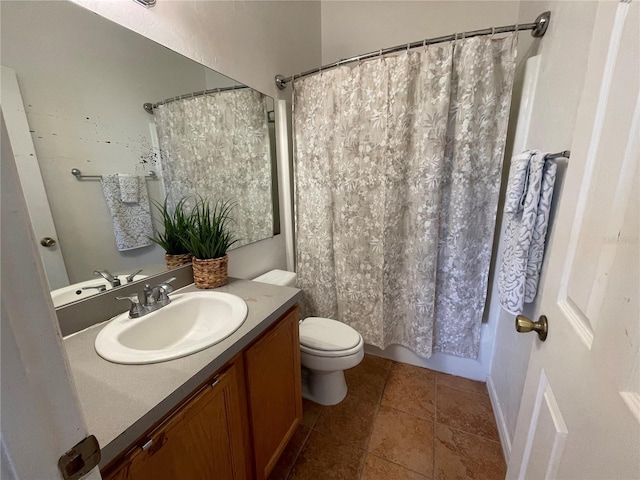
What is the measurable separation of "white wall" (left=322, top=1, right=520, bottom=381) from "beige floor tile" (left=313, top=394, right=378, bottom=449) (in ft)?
1.60

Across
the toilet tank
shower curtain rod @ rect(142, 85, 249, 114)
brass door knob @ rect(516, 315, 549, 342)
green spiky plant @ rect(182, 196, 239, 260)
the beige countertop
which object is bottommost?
the toilet tank

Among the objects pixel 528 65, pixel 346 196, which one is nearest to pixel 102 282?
pixel 346 196

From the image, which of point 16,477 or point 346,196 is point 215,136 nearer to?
point 346,196

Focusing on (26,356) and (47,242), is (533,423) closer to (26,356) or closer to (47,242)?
(26,356)

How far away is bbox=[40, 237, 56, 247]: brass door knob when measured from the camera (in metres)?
0.77

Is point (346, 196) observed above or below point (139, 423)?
above

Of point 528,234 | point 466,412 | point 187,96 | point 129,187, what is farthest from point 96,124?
point 466,412

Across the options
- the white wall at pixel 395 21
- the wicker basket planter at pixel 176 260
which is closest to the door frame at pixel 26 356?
the wicker basket planter at pixel 176 260

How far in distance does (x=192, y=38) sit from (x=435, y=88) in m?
1.17

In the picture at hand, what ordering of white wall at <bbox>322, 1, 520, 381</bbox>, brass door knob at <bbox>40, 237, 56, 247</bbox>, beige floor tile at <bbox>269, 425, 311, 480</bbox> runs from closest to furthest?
brass door knob at <bbox>40, 237, 56, 247</bbox>, beige floor tile at <bbox>269, 425, 311, 480</bbox>, white wall at <bbox>322, 1, 520, 381</bbox>

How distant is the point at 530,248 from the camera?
1012mm

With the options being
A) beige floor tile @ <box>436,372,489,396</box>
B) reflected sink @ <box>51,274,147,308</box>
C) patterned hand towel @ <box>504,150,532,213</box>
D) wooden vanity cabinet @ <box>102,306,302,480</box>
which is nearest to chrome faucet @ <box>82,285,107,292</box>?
reflected sink @ <box>51,274,147,308</box>

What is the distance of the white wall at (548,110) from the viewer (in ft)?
2.97

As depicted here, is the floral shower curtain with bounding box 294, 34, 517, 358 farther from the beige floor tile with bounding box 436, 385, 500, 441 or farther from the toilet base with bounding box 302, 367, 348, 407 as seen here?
the toilet base with bounding box 302, 367, 348, 407
